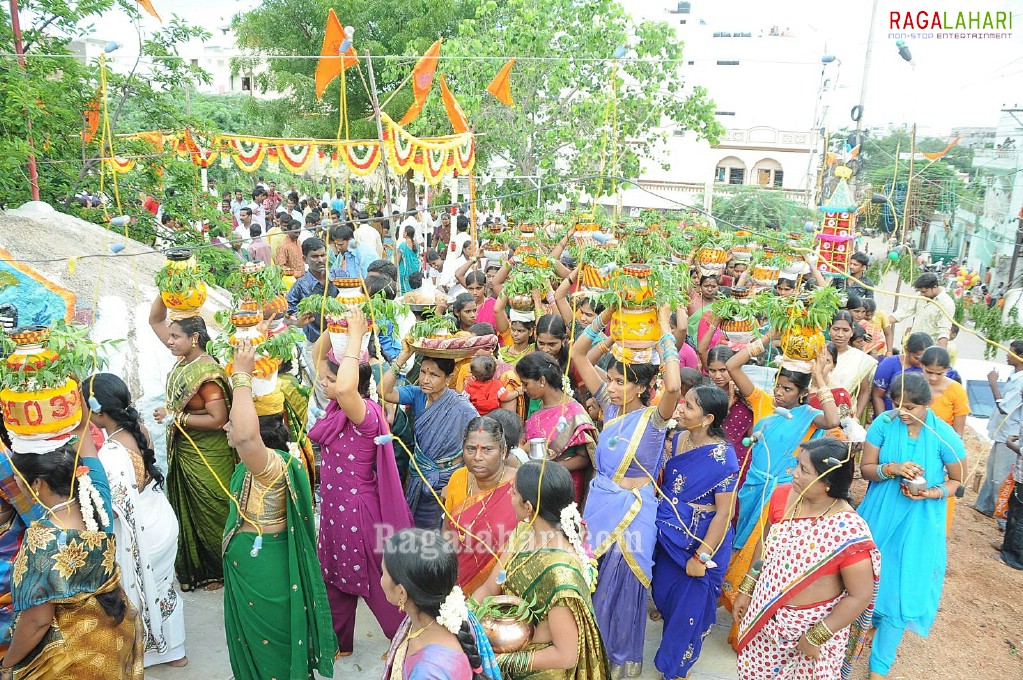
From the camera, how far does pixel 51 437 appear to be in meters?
3.08

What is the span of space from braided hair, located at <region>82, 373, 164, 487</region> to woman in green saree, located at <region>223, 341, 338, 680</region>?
0.69 meters

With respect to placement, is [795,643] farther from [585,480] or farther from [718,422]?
[585,480]

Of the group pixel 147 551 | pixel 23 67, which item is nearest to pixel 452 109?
pixel 23 67

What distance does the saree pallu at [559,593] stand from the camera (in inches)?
106

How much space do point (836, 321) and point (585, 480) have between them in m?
2.78

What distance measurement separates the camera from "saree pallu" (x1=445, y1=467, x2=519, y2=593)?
146 inches

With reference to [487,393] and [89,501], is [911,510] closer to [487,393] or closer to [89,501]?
[487,393]

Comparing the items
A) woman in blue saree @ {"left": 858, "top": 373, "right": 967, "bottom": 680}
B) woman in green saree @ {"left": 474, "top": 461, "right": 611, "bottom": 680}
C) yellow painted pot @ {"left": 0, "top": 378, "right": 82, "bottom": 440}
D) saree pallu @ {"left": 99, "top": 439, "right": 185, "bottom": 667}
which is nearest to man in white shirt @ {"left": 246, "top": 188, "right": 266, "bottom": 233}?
saree pallu @ {"left": 99, "top": 439, "right": 185, "bottom": 667}

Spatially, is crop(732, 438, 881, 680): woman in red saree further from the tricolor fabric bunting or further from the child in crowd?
the tricolor fabric bunting

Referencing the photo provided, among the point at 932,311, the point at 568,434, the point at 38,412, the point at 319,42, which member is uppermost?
the point at 319,42

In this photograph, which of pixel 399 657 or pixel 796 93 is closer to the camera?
pixel 399 657

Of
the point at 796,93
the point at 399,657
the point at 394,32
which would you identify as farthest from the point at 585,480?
the point at 796,93

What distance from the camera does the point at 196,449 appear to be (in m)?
4.28

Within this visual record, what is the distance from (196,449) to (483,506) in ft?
5.84
